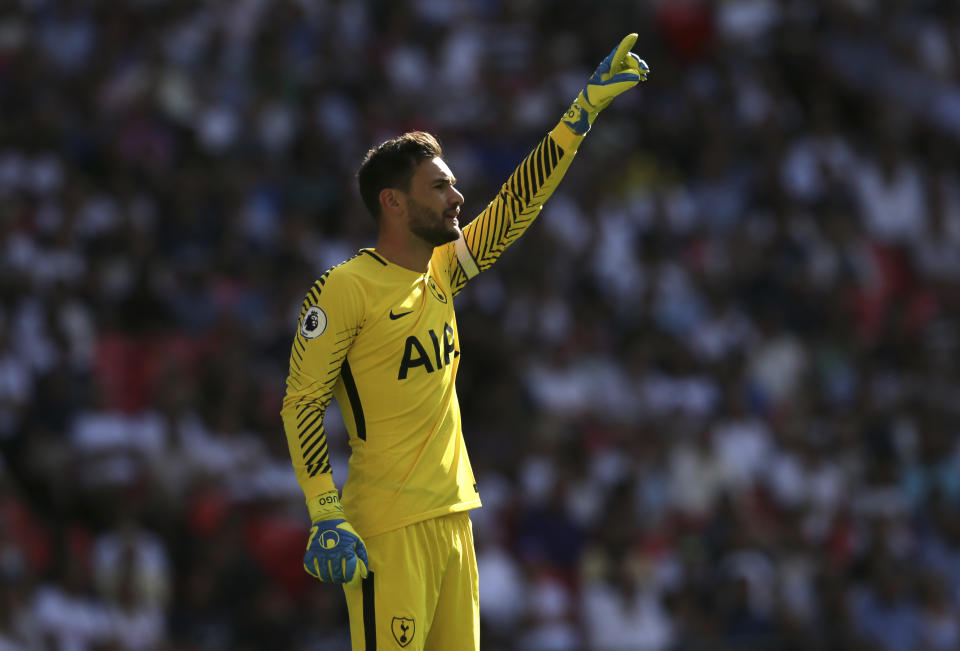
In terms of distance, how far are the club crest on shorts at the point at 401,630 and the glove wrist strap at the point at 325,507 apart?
0.50m

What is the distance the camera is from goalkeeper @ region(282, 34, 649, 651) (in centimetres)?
598

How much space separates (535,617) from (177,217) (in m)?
5.03

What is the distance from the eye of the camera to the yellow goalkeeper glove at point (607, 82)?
20.8 ft

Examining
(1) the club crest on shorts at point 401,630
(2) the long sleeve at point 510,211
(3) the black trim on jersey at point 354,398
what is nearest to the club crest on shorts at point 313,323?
(3) the black trim on jersey at point 354,398

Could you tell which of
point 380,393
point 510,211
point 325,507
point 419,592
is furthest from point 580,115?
point 419,592

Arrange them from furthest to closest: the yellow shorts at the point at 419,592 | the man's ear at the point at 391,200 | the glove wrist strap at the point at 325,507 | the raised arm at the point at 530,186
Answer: the raised arm at the point at 530,186, the man's ear at the point at 391,200, the yellow shorts at the point at 419,592, the glove wrist strap at the point at 325,507

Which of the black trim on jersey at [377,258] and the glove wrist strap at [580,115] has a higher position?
the glove wrist strap at [580,115]

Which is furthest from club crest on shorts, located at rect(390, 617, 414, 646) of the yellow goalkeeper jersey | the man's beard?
the man's beard

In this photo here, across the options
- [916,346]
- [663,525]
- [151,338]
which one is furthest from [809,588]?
[151,338]

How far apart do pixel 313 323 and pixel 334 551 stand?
0.93 metres

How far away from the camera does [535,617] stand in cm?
1201

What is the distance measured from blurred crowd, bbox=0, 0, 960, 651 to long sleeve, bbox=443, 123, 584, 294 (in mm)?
5439

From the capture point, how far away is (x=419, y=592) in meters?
6.03

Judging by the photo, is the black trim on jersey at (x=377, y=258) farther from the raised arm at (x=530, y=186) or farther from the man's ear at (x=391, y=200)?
the raised arm at (x=530, y=186)
